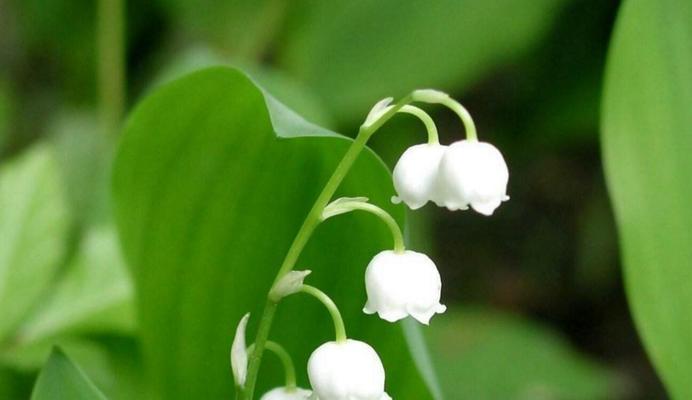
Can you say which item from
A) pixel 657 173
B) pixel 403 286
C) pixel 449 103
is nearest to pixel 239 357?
pixel 403 286

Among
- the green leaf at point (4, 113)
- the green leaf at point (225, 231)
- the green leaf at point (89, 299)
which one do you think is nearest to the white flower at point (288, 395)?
the green leaf at point (225, 231)

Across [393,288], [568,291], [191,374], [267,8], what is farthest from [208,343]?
[568,291]

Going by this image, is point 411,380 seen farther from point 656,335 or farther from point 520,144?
Result: point 520,144

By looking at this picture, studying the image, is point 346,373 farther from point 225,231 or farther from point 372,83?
point 372,83

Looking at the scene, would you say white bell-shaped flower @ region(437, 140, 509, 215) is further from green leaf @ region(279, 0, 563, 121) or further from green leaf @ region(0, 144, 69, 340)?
green leaf @ region(279, 0, 563, 121)

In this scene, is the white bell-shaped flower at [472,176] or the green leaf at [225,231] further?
the green leaf at [225,231]

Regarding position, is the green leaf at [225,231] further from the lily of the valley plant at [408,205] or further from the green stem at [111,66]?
the green stem at [111,66]
